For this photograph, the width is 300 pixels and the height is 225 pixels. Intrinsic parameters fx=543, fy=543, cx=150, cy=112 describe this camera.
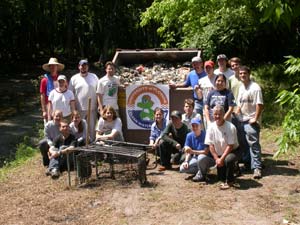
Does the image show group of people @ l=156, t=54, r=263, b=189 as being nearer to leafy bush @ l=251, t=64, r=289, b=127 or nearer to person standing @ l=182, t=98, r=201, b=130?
person standing @ l=182, t=98, r=201, b=130

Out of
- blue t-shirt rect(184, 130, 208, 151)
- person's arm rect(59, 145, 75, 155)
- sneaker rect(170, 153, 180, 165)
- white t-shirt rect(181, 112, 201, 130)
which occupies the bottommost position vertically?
sneaker rect(170, 153, 180, 165)

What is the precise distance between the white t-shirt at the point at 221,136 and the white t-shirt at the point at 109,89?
2170 millimetres

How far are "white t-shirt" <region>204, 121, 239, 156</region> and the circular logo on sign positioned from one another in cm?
188

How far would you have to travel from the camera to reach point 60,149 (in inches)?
329

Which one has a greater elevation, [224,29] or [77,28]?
[77,28]

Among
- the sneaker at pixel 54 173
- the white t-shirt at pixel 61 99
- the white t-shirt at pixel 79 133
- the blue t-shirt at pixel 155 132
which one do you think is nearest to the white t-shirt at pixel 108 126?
the white t-shirt at pixel 79 133

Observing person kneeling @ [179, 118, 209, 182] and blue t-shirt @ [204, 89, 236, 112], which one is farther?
blue t-shirt @ [204, 89, 236, 112]

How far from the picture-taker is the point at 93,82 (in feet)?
29.5

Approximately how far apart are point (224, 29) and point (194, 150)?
Answer: 9.22 m

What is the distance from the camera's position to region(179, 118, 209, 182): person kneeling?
775 cm

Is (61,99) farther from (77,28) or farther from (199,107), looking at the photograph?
(77,28)

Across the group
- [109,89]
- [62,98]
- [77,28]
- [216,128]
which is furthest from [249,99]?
[77,28]

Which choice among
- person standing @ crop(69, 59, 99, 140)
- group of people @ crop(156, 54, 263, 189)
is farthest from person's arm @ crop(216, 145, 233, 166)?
person standing @ crop(69, 59, 99, 140)

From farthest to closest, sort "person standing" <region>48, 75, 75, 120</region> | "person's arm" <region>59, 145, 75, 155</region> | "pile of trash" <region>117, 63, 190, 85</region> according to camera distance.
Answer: "pile of trash" <region>117, 63, 190, 85</region>, "person standing" <region>48, 75, 75, 120</region>, "person's arm" <region>59, 145, 75, 155</region>
